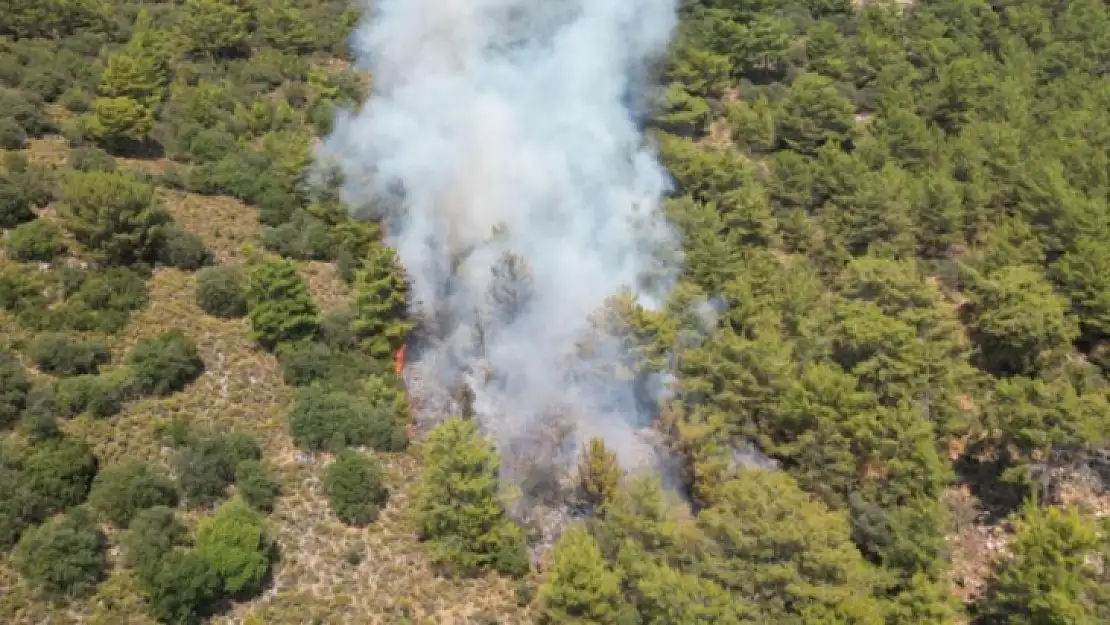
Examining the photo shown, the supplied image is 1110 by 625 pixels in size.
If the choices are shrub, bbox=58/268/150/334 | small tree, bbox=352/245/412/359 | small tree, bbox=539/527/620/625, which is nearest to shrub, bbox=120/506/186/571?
shrub, bbox=58/268/150/334

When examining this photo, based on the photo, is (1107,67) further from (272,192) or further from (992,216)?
(272,192)

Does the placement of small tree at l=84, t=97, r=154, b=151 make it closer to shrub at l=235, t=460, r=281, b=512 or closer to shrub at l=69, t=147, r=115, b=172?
shrub at l=69, t=147, r=115, b=172

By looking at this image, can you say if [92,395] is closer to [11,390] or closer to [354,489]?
[11,390]

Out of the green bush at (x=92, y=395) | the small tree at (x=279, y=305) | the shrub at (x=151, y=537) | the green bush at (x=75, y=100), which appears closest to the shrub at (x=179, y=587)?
the shrub at (x=151, y=537)

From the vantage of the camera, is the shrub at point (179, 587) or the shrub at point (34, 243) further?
the shrub at point (34, 243)

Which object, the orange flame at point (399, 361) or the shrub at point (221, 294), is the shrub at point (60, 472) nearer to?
the shrub at point (221, 294)

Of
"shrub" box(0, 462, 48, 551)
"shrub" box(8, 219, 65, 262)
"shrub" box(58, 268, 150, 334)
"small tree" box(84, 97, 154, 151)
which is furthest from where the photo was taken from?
"small tree" box(84, 97, 154, 151)

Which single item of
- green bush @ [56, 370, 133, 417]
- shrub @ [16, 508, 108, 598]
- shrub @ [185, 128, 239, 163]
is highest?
shrub @ [185, 128, 239, 163]
